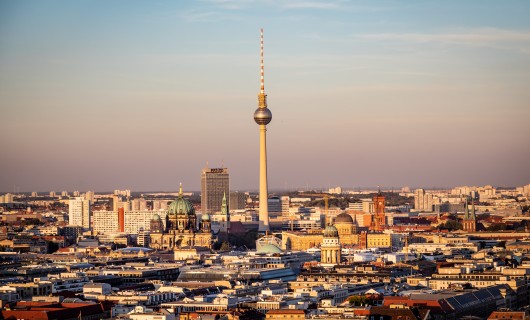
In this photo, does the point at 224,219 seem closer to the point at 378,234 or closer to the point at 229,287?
the point at 378,234

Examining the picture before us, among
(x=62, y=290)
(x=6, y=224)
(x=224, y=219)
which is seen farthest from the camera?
(x=6, y=224)

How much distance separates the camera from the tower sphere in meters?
140

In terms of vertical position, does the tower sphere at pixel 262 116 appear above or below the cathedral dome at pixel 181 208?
above

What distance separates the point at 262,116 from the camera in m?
140

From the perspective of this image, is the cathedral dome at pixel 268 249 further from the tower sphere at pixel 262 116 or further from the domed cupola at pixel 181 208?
the tower sphere at pixel 262 116

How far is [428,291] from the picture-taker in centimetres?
7669

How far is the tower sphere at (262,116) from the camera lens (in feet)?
458

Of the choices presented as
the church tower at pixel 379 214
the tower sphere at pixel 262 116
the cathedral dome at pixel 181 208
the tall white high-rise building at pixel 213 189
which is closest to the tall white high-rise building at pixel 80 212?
the tall white high-rise building at pixel 213 189

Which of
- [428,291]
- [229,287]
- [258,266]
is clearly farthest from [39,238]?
[428,291]

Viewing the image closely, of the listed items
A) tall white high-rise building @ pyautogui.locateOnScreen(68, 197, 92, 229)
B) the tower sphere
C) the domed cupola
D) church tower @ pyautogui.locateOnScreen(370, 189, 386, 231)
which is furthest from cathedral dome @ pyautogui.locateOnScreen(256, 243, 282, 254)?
tall white high-rise building @ pyautogui.locateOnScreen(68, 197, 92, 229)

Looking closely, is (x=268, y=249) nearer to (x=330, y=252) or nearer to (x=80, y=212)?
(x=330, y=252)

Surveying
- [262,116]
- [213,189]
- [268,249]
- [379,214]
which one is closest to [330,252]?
[268,249]

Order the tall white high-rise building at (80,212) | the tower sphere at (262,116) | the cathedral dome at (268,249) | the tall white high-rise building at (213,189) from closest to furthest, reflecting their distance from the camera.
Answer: the cathedral dome at (268,249) < the tower sphere at (262,116) < the tall white high-rise building at (213,189) < the tall white high-rise building at (80,212)

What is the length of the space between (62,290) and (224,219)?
65045 millimetres
